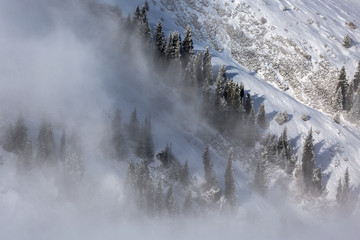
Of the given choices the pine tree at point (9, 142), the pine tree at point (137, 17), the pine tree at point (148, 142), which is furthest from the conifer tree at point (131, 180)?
the pine tree at point (137, 17)

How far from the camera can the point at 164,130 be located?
5772 cm

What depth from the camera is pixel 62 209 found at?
142 feet

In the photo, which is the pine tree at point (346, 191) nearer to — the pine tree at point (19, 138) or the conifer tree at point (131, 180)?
the conifer tree at point (131, 180)

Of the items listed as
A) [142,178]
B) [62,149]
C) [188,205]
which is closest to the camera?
[62,149]

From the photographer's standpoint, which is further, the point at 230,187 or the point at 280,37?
the point at 280,37

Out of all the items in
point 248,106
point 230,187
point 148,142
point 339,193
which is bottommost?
point 148,142

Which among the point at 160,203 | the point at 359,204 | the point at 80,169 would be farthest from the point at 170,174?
the point at 359,204

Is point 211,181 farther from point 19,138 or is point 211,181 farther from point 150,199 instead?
point 19,138

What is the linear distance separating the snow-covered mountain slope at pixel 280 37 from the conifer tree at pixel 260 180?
77.6ft

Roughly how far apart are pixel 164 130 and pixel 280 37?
39.5 metres

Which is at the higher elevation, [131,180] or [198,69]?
[198,69]

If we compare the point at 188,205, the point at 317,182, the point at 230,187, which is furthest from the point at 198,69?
the point at 317,182

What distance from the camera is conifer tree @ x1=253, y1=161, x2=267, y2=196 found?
186 ft

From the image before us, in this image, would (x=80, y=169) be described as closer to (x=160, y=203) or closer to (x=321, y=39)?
(x=160, y=203)
